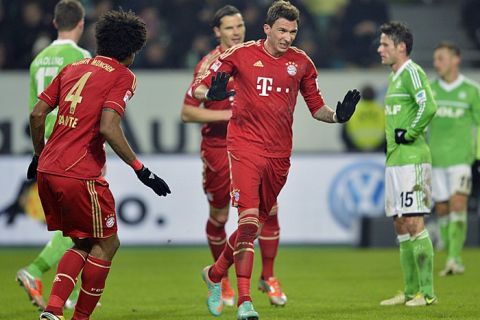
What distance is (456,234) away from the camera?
13.2 m

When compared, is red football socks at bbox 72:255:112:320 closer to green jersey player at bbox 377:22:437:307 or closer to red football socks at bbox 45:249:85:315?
red football socks at bbox 45:249:85:315

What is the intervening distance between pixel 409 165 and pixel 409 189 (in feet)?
0.67

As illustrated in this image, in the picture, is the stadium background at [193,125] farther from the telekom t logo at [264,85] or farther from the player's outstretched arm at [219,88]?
the player's outstretched arm at [219,88]

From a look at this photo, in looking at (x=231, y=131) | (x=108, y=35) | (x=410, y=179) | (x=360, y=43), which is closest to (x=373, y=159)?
(x=360, y=43)

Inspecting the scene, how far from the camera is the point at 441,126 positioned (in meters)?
13.6

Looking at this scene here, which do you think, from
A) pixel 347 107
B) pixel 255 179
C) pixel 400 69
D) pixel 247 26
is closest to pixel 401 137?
pixel 400 69

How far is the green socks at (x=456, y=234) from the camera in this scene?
13055 millimetres

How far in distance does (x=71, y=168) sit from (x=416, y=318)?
292cm

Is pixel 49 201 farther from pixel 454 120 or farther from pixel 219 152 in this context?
pixel 454 120

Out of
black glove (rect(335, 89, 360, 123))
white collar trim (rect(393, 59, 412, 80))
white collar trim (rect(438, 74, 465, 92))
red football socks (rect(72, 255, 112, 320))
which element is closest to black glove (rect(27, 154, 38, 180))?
red football socks (rect(72, 255, 112, 320))

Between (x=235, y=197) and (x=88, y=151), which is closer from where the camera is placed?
(x=88, y=151)

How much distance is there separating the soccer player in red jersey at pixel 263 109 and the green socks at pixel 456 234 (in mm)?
4502

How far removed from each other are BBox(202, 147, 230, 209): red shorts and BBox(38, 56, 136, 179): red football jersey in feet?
9.38

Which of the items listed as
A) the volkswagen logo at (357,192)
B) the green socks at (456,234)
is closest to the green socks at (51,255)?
the green socks at (456,234)
